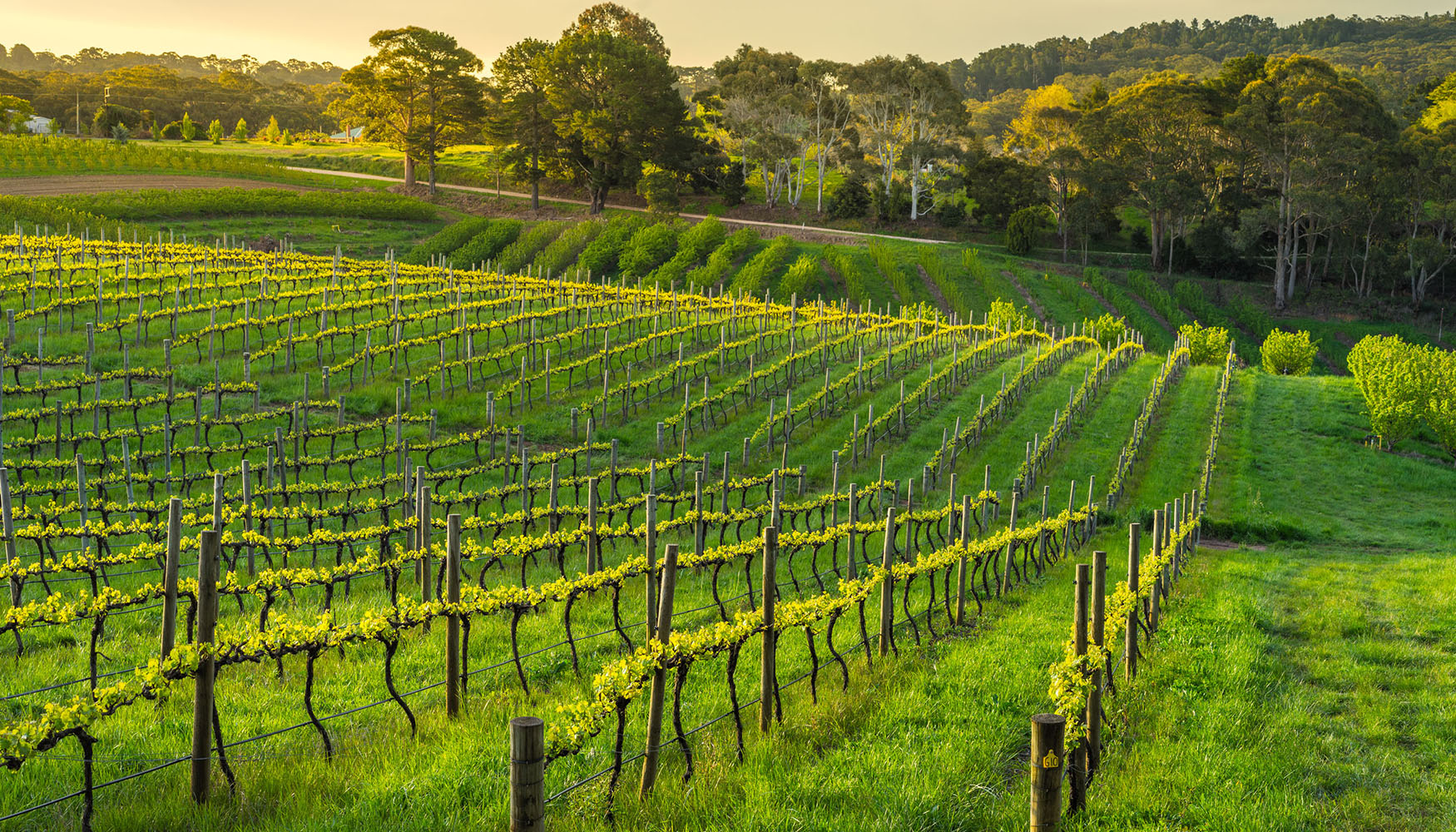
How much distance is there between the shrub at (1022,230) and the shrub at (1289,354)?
58.9 feet

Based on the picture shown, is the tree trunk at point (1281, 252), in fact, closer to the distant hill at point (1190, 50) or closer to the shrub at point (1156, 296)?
the shrub at point (1156, 296)

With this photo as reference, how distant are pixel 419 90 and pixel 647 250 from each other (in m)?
25.2

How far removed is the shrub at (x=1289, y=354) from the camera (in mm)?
42531

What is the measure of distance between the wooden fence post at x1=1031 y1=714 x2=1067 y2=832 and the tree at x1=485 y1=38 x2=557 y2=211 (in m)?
61.9

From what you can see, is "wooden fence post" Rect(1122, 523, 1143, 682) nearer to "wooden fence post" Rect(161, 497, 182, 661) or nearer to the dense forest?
"wooden fence post" Rect(161, 497, 182, 661)

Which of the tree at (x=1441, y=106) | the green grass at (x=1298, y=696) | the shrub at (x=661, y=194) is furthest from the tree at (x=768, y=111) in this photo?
the green grass at (x=1298, y=696)

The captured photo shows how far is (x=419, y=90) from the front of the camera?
66.4 metres

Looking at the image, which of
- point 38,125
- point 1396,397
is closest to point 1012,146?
point 1396,397

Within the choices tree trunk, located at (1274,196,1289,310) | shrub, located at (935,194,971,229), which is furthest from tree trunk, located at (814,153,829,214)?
tree trunk, located at (1274,196,1289,310)

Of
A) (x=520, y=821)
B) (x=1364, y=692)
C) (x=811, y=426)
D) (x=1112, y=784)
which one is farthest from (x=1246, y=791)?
(x=811, y=426)

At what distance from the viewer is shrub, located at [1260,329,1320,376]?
4253 centimetres

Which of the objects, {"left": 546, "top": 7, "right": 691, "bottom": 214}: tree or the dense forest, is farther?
{"left": 546, "top": 7, "right": 691, "bottom": 214}: tree

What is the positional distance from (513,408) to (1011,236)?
139ft

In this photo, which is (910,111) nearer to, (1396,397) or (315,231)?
(315,231)
